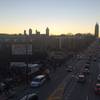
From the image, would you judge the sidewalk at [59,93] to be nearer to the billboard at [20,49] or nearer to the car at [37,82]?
the car at [37,82]

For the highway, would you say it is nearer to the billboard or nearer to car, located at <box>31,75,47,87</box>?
car, located at <box>31,75,47,87</box>

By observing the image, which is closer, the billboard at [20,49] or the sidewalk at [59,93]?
the sidewalk at [59,93]

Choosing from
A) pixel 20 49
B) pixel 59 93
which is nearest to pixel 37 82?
pixel 59 93

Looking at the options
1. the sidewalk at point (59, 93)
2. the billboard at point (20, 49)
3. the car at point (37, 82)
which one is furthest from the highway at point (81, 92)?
the billboard at point (20, 49)

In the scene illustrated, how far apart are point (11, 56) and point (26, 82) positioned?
1451 centimetres

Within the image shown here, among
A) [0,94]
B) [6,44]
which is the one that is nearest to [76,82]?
[0,94]

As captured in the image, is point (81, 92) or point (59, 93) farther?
point (81, 92)

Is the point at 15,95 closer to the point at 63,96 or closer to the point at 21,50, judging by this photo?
the point at 63,96

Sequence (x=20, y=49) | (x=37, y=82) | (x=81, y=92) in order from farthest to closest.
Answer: (x=20, y=49)
(x=37, y=82)
(x=81, y=92)

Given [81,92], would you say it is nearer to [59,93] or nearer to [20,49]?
[59,93]

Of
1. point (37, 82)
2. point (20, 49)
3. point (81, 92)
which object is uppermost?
point (20, 49)

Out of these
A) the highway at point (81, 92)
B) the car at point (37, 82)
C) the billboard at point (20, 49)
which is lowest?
the highway at point (81, 92)

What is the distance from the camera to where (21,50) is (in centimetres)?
3909

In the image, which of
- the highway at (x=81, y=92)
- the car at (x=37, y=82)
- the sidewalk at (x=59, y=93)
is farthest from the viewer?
the car at (x=37, y=82)
